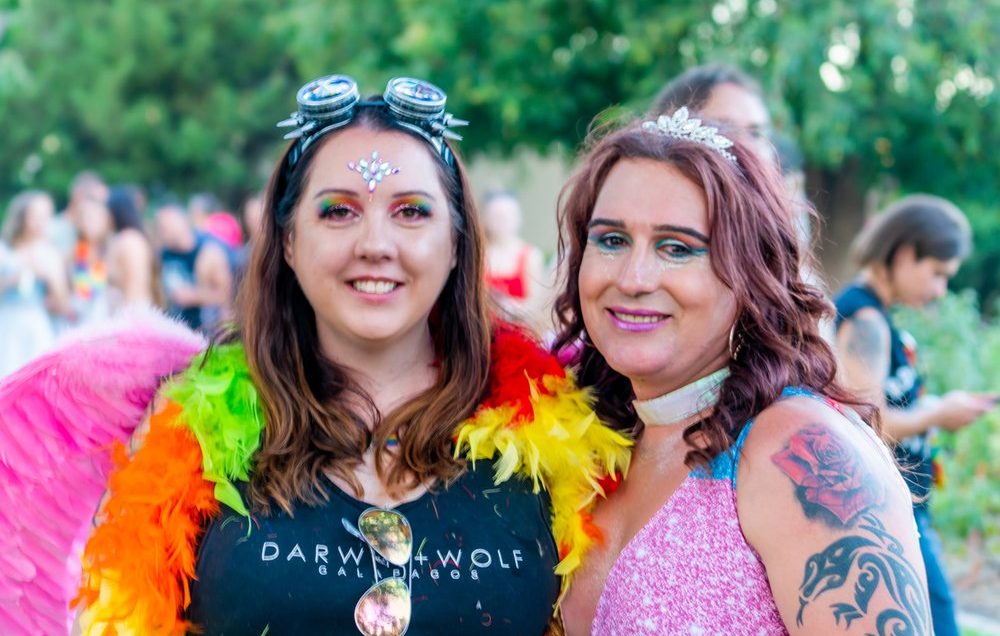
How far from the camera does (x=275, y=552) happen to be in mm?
2070

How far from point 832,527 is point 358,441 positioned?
981mm

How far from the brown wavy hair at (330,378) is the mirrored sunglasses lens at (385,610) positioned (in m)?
0.21

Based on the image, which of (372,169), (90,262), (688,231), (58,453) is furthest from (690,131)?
(90,262)

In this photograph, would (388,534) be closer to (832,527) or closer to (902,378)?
(832,527)

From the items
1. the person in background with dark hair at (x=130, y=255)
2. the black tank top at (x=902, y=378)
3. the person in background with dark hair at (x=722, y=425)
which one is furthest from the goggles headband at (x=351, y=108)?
the person in background with dark hair at (x=130, y=255)

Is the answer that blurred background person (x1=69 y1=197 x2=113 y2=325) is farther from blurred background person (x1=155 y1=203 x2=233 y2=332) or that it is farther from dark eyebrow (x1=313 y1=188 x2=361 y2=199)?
dark eyebrow (x1=313 y1=188 x2=361 y2=199)

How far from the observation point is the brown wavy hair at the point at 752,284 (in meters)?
1.99

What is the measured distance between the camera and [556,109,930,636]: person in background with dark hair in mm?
1725

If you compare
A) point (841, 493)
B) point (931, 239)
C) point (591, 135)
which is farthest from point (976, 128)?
point (841, 493)

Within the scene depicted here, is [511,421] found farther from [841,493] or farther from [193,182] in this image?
Result: [193,182]

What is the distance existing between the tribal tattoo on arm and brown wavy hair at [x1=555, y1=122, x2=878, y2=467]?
20cm

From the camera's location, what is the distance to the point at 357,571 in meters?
2.07

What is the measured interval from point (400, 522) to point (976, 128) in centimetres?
883

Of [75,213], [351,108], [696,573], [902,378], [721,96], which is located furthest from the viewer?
[75,213]
